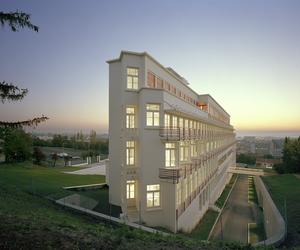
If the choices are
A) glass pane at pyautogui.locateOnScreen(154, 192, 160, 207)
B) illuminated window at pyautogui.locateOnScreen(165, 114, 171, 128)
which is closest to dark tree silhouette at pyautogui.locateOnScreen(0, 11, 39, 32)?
illuminated window at pyautogui.locateOnScreen(165, 114, 171, 128)

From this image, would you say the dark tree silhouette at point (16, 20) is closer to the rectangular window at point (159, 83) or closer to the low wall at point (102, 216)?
the low wall at point (102, 216)

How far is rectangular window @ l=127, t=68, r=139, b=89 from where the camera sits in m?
18.4

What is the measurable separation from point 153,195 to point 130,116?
18.3 feet

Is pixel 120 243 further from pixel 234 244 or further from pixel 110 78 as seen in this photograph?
pixel 110 78

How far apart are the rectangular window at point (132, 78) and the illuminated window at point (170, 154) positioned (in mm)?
4756

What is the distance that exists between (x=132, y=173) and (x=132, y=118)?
3.80 metres

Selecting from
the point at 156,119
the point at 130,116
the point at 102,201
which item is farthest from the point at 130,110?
the point at 102,201

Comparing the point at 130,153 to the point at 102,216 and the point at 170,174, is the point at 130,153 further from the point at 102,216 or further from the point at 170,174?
the point at 102,216

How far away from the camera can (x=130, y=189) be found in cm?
1820

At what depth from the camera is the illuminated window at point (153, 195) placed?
685 inches

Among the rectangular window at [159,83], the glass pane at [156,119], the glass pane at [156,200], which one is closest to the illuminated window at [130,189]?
the glass pane at [156,200]

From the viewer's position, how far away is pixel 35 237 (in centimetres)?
697

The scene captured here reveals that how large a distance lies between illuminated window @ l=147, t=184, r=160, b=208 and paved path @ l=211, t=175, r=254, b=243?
167 inches

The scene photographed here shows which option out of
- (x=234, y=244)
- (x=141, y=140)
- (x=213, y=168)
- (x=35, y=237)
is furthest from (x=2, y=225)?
(x=213, y=168)
